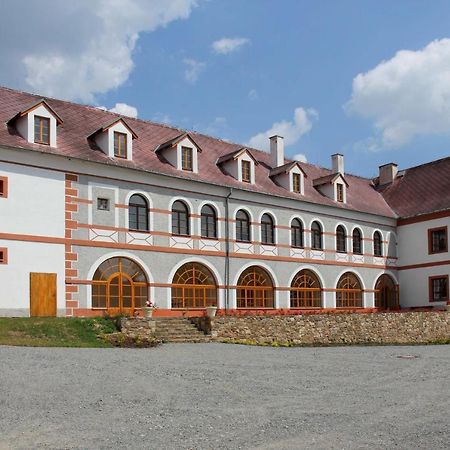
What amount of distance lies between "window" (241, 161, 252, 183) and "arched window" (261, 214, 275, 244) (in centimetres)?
203

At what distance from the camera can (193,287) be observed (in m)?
29.9

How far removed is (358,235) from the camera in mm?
38312

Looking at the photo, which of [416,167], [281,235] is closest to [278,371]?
[281,235]

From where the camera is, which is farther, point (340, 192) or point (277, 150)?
point (340, 192)

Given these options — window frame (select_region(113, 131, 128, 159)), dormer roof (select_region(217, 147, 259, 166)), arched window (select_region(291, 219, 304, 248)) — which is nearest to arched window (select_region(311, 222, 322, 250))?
arched window (select_region(291, 219, 304, 248))

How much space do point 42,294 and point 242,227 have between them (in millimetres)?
10971

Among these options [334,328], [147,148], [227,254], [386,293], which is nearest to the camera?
[334,328]

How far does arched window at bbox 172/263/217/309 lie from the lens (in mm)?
29250

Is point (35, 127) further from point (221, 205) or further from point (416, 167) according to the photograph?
point (416, 167)

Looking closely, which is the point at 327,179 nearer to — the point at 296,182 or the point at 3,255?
the point at 296,182

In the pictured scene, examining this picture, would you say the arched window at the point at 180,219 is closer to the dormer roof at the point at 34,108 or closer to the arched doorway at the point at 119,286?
the arched doorway at the point at 119,286

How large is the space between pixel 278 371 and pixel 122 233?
1319 cm

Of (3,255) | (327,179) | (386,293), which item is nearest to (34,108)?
(3,255)

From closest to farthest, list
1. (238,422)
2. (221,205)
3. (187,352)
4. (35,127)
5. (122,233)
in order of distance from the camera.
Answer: (238,422), (187,352), (35,127), (122,233), (221,205)
